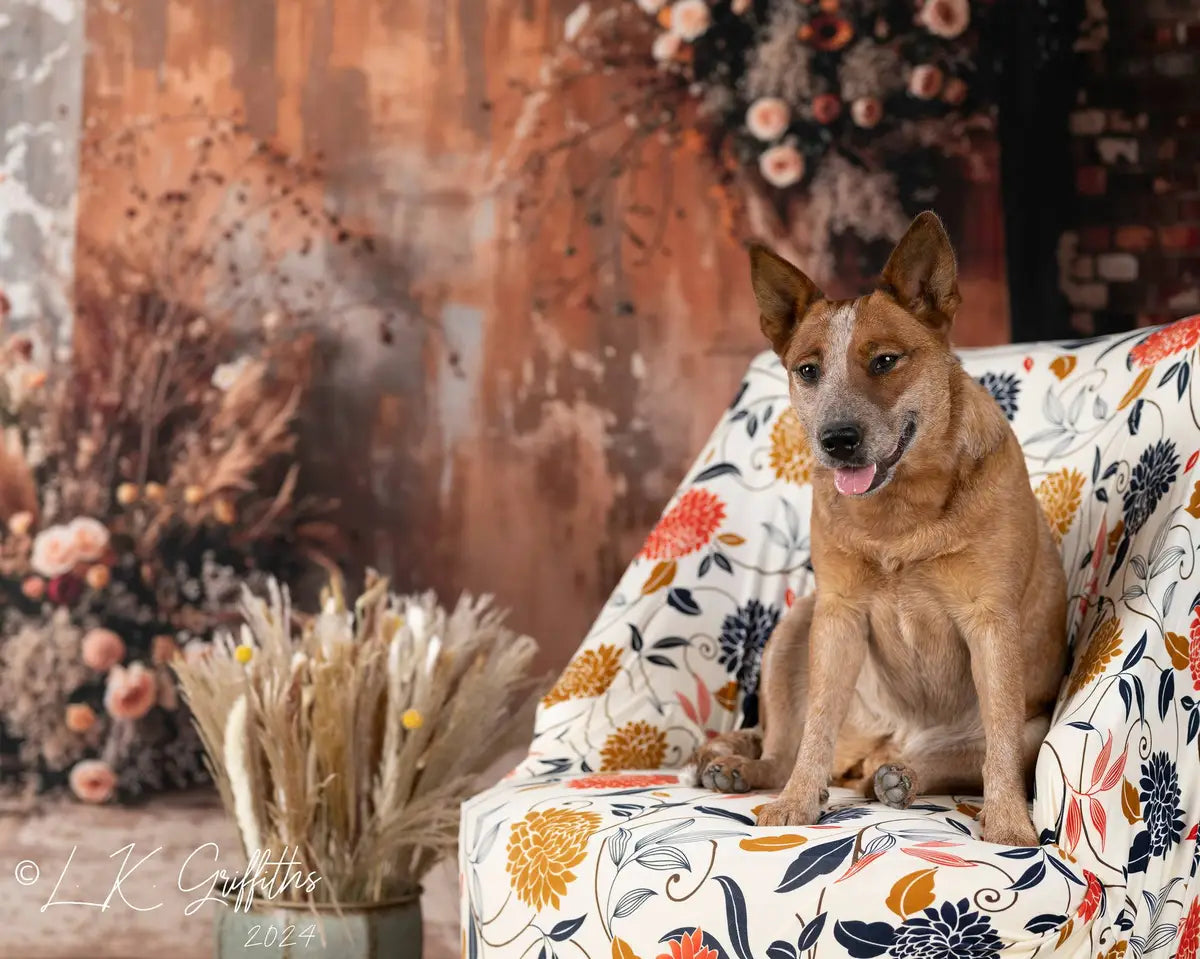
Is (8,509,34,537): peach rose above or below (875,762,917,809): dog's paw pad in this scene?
above

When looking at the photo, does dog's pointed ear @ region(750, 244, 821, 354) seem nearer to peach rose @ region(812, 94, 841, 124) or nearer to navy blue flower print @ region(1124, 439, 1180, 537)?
navy blue flower print @ region(1124, 439, 1180, 537)

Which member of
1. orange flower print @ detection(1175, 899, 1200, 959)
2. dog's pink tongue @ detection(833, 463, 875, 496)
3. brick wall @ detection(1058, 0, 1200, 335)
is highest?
brick wall @ detection(1058, 0, 1200, 335)

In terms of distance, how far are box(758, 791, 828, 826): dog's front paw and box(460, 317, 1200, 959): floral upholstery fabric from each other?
29 mm

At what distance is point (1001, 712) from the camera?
1.80 meters

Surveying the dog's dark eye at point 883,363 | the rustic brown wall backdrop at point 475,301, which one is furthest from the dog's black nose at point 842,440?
the rustic brown wall backdrop at point 475,301

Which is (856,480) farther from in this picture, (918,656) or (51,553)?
(51,553)

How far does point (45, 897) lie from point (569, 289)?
2049 millimetres

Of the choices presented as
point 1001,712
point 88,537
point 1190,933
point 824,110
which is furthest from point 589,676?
point 824,110

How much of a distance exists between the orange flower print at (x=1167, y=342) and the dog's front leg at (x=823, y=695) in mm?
743

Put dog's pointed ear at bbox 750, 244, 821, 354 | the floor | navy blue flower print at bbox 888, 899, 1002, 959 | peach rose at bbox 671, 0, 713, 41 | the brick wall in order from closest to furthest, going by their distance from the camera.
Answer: navy blue flower print at bbox 888, 899, 1002, 959 → dog's pointed ear at bbox 750, 244, 821, 354 → the floor → the brick wall → peach rose at bbox 671, 0, 713, 41

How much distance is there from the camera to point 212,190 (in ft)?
11.0

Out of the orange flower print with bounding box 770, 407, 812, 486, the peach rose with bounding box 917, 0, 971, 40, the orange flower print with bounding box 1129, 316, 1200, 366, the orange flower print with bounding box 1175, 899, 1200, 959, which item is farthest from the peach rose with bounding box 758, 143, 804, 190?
the orange flower print with bounding box 1175, 899, 1200, 959

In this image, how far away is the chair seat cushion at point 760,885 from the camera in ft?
4.92

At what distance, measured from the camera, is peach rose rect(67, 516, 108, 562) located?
10.7ft
